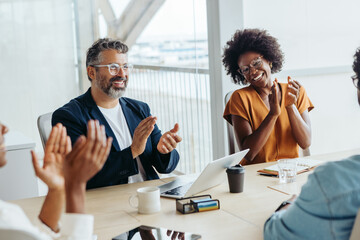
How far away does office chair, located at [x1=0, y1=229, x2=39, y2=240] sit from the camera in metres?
0.92

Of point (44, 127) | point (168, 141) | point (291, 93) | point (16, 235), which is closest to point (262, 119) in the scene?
point (291, 93)

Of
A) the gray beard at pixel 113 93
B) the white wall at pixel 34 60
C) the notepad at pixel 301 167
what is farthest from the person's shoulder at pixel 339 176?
the white wall at pixel 34 60

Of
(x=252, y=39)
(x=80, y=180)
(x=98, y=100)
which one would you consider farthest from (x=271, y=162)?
(x=80, y=180)

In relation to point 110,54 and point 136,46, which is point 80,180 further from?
point 136,46

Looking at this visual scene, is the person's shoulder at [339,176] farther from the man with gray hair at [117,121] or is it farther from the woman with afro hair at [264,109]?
the woman with afro hair at [264,109]

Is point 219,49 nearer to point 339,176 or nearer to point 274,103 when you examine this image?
point 274,103

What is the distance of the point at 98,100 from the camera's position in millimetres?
2482

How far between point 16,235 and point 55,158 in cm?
39

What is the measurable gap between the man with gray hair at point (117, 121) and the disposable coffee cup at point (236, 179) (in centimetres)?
40

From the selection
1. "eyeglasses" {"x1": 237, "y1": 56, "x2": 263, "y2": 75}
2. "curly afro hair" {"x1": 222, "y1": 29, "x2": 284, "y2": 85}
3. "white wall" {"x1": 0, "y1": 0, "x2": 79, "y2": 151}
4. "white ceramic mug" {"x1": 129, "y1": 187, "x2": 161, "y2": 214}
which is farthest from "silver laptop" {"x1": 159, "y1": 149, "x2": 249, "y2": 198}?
"white wall" {"x1": 0, "y1": 0, "x2": 79, "y2": 151}

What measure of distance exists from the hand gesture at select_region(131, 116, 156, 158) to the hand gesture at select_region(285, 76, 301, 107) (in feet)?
2.82

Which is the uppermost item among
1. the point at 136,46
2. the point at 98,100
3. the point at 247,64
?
the point at 136,46

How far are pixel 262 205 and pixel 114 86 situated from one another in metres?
1.07

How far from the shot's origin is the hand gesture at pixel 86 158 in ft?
3.70
